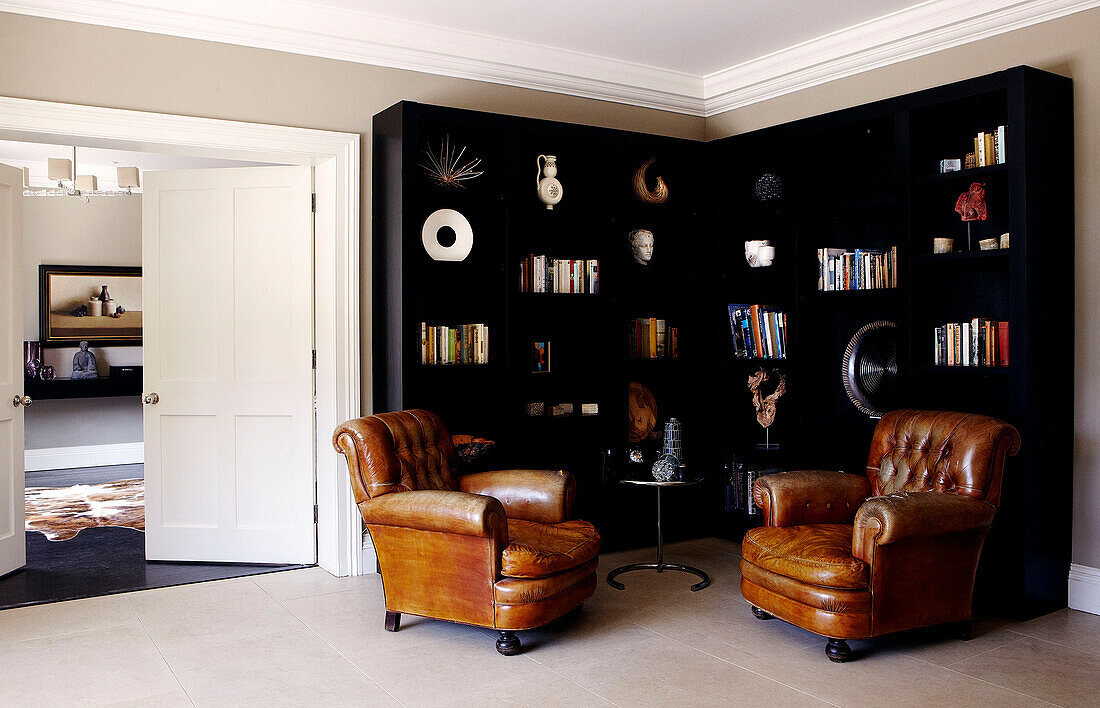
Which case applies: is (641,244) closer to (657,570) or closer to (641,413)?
(641,413)

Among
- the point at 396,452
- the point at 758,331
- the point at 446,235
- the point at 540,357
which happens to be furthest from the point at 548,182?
the point at 396,452

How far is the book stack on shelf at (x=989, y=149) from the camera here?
404 centimetres

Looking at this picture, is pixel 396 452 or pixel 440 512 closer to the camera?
pixel 440 512

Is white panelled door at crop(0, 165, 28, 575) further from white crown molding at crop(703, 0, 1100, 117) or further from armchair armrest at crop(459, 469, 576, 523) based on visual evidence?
white crown molding at crop(703, 0, 1100, 117)

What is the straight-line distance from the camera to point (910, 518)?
133 inches

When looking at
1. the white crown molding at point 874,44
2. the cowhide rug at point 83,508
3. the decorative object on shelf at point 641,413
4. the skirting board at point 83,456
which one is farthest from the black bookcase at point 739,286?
the skirting board at point 83,456

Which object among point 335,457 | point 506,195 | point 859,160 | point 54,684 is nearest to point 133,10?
point 506,195

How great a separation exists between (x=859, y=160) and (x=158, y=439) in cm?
417

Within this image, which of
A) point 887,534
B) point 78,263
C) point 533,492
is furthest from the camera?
point 78,263

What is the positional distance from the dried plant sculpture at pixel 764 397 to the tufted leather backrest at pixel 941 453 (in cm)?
92

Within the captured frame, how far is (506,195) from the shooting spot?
4.77 m

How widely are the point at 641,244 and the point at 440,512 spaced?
7.70ft

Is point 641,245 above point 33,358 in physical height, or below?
above

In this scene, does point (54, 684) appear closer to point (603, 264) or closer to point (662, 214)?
point (603, 264)
